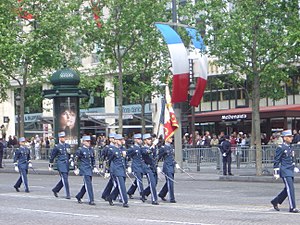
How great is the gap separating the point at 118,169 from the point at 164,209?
1.99 metres

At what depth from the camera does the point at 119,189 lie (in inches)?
810

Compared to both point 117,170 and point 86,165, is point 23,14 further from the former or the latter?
point 117,170

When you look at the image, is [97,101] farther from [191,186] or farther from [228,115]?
[191,186]

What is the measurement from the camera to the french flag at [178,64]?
104ft

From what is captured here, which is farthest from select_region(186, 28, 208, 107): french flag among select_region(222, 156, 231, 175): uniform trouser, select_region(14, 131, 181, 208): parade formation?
select_region(14, 131, 181, 208): parade formation

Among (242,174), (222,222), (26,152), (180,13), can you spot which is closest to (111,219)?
(222,222)

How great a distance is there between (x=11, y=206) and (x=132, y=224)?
592cm

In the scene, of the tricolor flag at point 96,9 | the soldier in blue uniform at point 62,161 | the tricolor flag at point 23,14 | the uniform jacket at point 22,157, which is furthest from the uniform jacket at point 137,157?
the tricolor flag at point 23,14

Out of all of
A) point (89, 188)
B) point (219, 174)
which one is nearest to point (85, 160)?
point (89, 188)

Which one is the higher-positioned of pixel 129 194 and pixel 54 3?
pixel 54 3

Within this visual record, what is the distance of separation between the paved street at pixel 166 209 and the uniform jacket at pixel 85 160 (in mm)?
905

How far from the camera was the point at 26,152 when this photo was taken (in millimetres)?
26031

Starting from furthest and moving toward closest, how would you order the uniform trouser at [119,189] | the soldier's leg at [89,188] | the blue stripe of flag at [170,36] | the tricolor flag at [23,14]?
the tricolor flag at [23,14], the blue stripe of flag at [170,36], the soldier's leg at [89,188], the uniform trouser at [119,189]

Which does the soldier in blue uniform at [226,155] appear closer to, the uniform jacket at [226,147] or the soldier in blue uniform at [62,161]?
the uniform jacket at [226,147]
